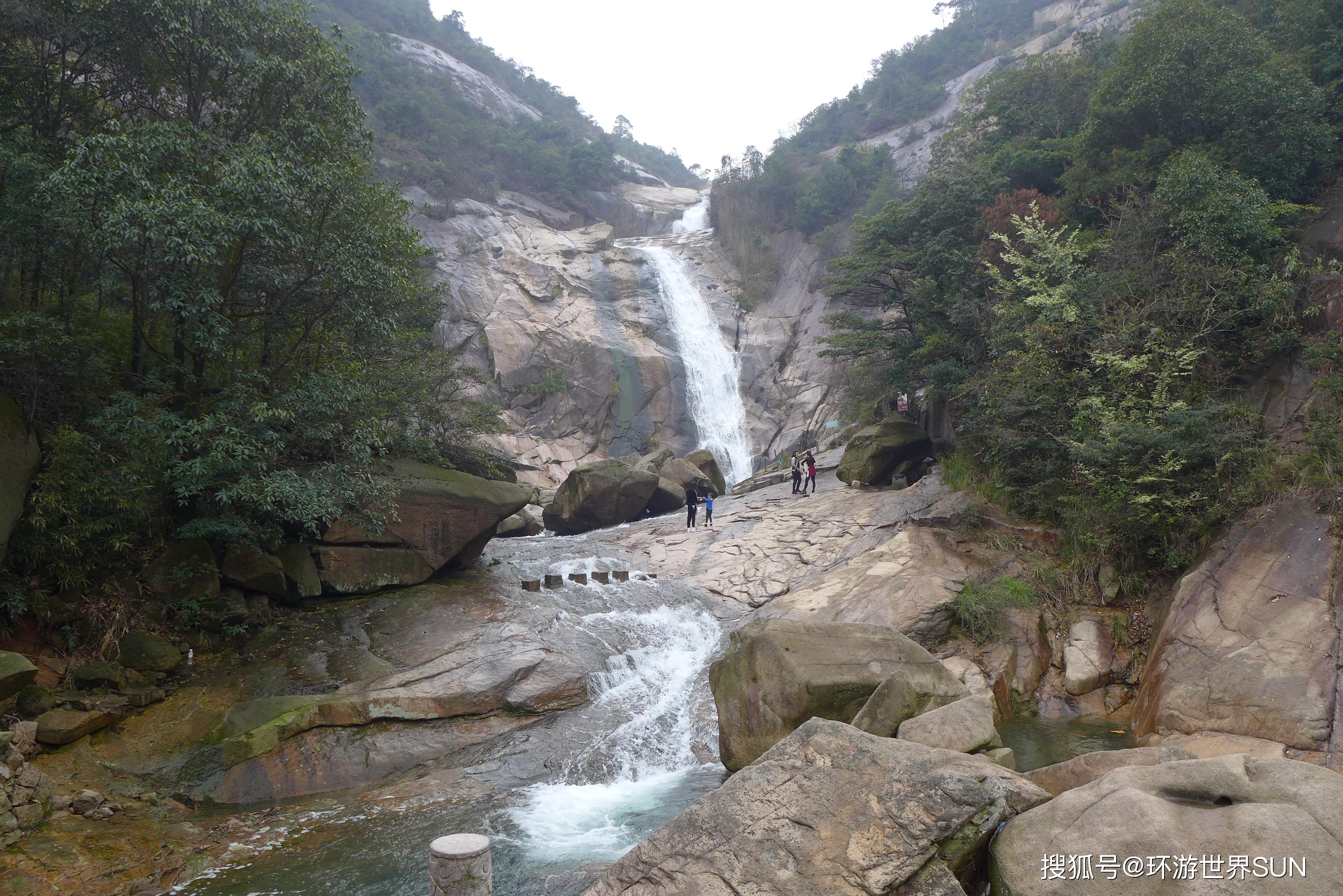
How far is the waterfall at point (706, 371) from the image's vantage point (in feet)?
109

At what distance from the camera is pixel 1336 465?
8.88m

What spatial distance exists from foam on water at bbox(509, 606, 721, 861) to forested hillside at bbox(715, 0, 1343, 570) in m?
6.75

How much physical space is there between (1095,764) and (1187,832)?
1866mm

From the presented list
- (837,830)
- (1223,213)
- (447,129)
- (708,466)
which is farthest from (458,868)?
(447,129)

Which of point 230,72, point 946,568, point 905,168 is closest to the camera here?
point 230,72

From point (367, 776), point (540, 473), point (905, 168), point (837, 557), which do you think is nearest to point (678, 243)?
point (905, 168)

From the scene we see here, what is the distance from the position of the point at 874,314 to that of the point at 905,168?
13540 mm

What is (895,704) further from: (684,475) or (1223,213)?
(684,475)

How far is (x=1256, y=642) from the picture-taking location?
805 cm

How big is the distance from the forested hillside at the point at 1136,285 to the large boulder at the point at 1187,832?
6822mm

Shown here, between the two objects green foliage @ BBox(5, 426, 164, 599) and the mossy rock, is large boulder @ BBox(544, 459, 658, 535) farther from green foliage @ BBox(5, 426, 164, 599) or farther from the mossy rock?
the mossy rock

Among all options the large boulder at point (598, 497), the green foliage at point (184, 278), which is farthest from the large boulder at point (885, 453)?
the green foliage at point (184, 278)

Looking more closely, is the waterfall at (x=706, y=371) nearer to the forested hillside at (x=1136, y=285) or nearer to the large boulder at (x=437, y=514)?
the forested hillside at (x=1136, y=285)

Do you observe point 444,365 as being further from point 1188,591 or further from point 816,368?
point 816,368
